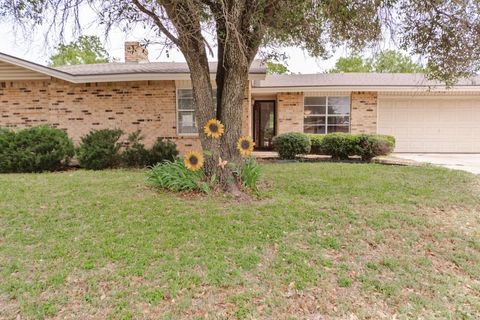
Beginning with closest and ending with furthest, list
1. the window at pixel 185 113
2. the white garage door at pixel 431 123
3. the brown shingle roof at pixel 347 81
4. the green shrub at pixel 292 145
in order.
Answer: the window at pixel 185 113
the green shrub at pixel 292 145
the brown shingle roof at pixel 347 81
the white garage door at pixel 431 123

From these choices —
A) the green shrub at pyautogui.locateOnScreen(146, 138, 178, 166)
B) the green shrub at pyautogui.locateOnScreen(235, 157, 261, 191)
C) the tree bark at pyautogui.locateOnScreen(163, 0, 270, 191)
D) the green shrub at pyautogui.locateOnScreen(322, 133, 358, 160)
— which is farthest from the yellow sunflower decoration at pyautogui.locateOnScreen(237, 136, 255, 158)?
the green shrub at pyautogui.locateOnScreen(322, 133, 358, 160)

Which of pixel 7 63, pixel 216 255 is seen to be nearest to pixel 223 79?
pixel 216 255

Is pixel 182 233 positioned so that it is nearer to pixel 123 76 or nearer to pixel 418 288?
pixel 418 288

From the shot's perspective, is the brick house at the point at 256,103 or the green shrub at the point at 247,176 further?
the brick house at the point at 256,103

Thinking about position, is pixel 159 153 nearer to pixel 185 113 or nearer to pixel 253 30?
pixel 185 113

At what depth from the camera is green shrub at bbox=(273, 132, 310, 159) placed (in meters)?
11.0

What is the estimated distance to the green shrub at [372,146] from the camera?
1055 centimetres

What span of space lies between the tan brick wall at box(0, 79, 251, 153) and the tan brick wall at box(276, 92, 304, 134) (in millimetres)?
3551

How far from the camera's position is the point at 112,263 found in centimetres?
360

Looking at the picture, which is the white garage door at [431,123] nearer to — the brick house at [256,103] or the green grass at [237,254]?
the brick house at [256,103]

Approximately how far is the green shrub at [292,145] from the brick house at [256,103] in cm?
122

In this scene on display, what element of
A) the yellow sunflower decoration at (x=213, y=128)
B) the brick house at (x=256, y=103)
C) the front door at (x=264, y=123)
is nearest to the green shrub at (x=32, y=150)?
the brick house at (x=256, y=103)

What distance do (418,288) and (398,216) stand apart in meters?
1.76

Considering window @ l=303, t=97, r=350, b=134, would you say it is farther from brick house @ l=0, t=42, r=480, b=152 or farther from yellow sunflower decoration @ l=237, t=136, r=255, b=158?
yellow sunflower decoration @ l=237, t=136, r=255, b=158
